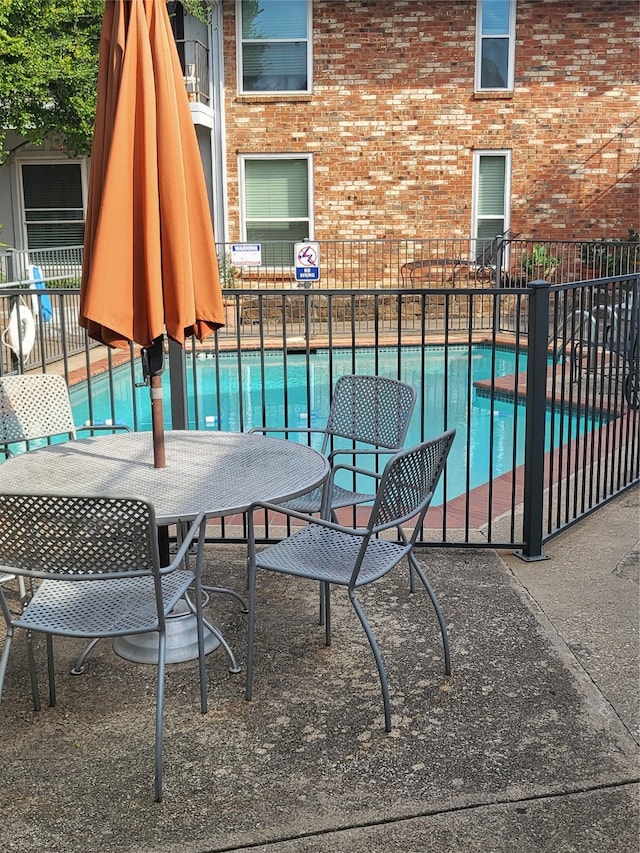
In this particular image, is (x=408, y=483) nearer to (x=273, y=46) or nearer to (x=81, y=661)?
(x=81, y=661)

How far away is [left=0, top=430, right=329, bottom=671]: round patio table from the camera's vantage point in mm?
3131

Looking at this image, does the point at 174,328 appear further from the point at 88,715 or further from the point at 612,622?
the point at 612,622

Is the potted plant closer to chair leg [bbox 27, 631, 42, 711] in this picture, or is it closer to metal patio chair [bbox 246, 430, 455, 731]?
metal patio chair [bbox 246, 430, 455, 731]

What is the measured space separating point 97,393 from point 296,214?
7.08 metres

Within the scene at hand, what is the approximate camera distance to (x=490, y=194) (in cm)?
1695

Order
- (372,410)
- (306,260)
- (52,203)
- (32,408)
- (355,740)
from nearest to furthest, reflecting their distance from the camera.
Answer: (355,740), (32,408), (372,410), (306,260), (52,203)

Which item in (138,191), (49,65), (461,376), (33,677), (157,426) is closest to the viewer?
(33,677)

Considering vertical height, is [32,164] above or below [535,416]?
above

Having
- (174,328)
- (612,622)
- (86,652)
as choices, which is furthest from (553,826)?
(174,328)

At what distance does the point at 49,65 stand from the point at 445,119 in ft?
23.4

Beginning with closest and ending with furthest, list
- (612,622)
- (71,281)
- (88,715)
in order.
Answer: (88,715) → (612,622) → (71,281)

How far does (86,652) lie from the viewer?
3.34 m

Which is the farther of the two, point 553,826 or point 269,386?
point 269,386

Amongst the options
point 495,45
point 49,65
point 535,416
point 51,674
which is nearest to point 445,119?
point 495,45
